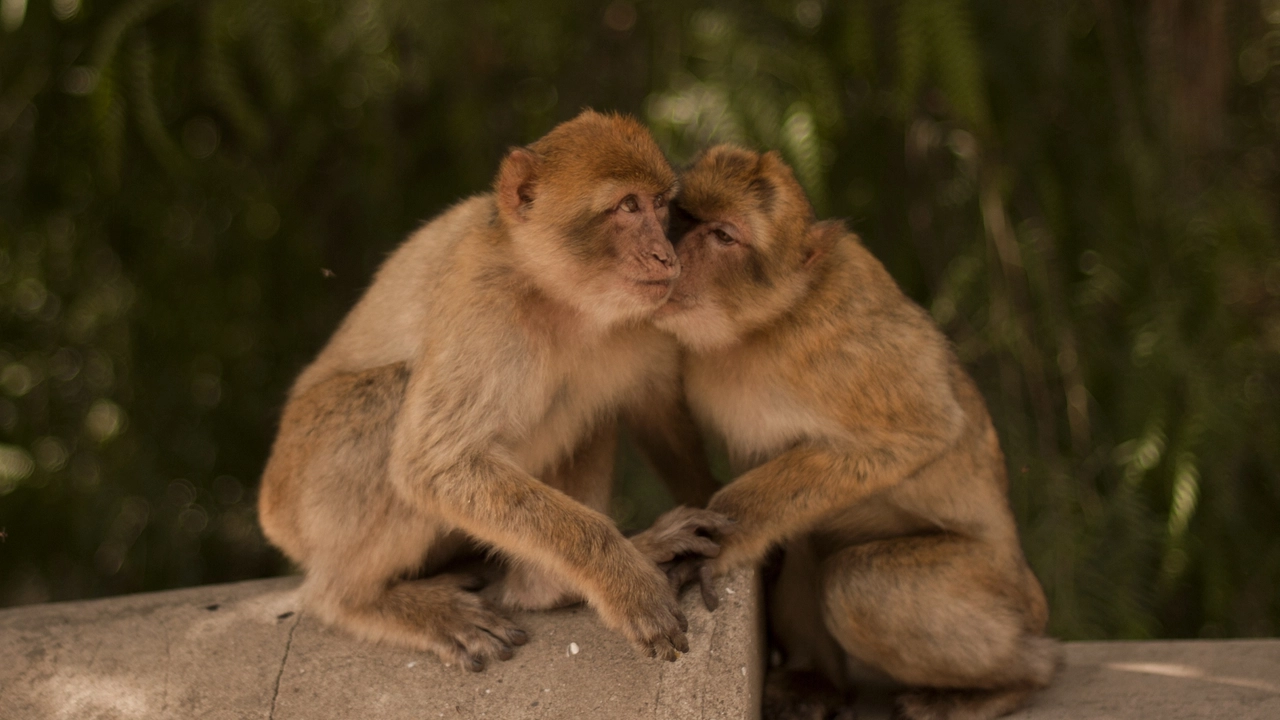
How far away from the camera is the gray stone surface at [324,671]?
9.80 feet

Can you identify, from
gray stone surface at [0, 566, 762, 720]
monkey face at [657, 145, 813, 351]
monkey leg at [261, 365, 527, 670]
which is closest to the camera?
gray stone surface at [0, 566, 762, 720]

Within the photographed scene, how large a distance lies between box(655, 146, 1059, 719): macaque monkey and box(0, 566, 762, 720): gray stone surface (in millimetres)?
320

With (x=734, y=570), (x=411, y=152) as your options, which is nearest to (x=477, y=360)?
(x=734, y=570)

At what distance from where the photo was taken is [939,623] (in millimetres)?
3285

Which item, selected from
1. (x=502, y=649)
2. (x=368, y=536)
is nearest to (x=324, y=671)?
(x=368, y=536)

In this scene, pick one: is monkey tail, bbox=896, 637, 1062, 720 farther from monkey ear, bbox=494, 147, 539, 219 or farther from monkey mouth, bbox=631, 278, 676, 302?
monkey ear, bbox=494, 147, 539, 219

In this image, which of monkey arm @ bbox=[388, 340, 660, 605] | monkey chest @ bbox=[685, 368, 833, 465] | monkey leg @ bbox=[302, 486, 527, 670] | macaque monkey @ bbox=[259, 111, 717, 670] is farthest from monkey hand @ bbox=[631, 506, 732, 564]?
monkey leg @ bbox=[302, 486, 527, 670]

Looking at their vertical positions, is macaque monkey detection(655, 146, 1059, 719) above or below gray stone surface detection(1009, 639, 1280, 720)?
above

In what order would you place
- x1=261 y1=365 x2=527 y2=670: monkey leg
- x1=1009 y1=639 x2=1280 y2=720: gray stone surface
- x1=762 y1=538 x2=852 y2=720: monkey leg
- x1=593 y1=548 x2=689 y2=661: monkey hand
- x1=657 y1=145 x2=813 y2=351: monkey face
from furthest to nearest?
x1=762 y1=538 x2=852 y2=720: monkey leg
x1=1009 y1=639 x2=1280 y2=720: gray stone surface
x1=261 y1=365 x2=527 y2=670: monkey leg
x1=657 y1=145 x2=813 y2=351: monkey face
x1=593 y1=548 x2=689 y2=661: monkey hand

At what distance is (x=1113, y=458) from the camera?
4.82 meters

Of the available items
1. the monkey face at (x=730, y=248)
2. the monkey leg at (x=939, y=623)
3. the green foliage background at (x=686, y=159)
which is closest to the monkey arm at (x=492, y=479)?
the monkey face at (x=730, y=248)

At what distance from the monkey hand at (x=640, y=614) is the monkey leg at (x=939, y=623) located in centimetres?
64

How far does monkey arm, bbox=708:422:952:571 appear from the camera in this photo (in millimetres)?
3121

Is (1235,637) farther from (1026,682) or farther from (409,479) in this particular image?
(409,479)
